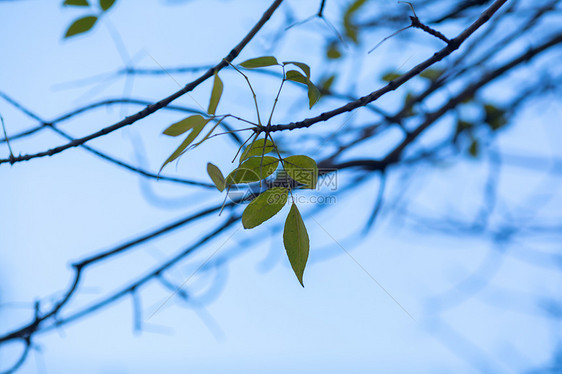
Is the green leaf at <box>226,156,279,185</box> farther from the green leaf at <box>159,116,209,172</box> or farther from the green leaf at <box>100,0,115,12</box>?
the green leaf at <box>100,0,115,12</box>

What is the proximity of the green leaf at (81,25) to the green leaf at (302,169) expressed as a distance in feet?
1.09

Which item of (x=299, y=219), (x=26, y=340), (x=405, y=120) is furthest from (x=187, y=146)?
(x=405, y=120)

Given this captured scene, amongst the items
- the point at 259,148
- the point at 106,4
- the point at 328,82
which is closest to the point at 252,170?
the point at 259,148

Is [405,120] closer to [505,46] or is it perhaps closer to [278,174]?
[505,46]

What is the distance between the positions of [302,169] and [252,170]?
5 cm

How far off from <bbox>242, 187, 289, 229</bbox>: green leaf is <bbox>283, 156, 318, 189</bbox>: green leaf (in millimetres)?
29

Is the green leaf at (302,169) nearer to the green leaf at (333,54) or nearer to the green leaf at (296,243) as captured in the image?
the green leaf at (296,243)

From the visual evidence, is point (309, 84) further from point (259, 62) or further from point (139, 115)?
point (139, 115)

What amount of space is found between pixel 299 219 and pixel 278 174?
116mm

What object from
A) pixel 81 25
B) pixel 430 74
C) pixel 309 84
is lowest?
pixel 309 84

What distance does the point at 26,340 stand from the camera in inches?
24.5

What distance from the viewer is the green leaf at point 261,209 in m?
0.38

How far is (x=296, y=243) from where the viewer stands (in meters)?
0.38

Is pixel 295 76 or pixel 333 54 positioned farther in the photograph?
pixel 333 54
